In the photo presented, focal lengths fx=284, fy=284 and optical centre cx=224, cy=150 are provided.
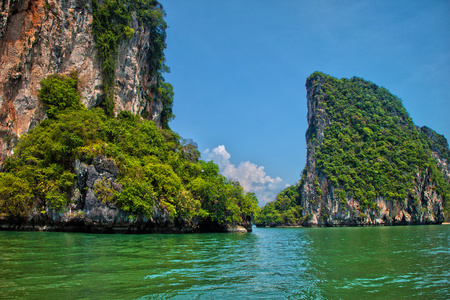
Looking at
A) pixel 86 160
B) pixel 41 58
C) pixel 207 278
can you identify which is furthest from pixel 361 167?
pixel 207 278

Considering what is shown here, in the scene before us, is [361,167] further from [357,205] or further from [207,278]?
[207,278]

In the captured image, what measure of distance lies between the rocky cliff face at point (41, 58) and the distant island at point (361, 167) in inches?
2508

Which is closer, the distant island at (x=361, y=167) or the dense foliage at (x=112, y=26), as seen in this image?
the dense foliage at (x=112, y=26)

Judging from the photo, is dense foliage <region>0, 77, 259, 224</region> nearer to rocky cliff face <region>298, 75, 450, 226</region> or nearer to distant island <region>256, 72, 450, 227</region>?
rocky cliff face <region>298, 75, 450, 226</region>

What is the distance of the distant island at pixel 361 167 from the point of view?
2950 inches

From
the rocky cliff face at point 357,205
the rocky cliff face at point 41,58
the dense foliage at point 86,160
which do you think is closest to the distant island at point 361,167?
the rocky cliff face at point 357,205

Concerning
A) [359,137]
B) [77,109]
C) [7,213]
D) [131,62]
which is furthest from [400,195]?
[7,213]

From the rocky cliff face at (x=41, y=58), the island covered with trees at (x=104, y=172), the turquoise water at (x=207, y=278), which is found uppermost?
the rocky cliff face at (x=41, y=58)

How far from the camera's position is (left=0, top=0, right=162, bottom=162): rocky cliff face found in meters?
25.6

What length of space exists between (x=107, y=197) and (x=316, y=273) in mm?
17862

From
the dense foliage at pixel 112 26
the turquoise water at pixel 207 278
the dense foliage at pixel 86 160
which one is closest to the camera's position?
the turquoise water at pixel 207 278

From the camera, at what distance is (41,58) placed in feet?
94.9

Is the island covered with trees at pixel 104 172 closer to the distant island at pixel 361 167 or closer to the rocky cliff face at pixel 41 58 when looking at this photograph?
the rocky cliff face at pixel 41 58

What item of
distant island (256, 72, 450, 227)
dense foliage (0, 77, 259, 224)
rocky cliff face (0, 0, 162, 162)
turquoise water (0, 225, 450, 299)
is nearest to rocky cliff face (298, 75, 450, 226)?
distant island (256, 72, 450, 227)
